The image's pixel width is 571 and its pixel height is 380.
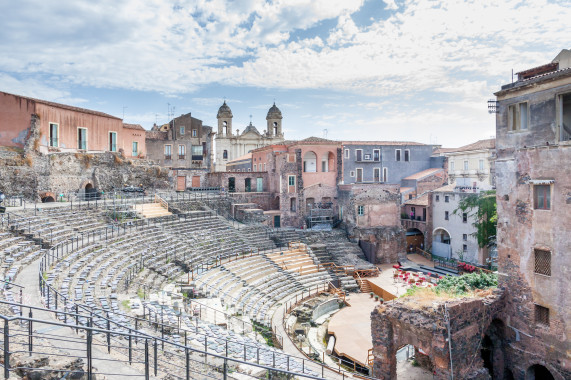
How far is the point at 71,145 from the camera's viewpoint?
1072 inches

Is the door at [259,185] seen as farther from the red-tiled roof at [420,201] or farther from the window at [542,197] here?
the window at [542,197]

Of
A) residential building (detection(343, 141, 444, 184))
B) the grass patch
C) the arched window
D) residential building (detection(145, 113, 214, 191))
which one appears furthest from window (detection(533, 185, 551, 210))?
residential building (detection(145, 113, 214, 191))

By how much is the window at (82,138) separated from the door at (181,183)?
10081 millimetres

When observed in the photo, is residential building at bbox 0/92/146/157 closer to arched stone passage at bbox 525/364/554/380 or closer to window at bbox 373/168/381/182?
window at bbox 373/168/381/182

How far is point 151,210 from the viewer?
26.7 meters

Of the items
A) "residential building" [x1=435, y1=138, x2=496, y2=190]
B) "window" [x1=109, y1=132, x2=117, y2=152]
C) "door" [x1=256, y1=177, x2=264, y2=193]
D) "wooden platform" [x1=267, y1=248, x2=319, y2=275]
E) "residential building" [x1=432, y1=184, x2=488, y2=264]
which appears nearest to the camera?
"wooden platform" [x1=267, y1=248, x2=319, y2=275]

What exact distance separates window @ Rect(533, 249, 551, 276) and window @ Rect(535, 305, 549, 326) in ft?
4.77

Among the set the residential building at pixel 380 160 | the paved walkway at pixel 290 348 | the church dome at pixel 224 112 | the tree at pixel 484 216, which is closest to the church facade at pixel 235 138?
the church dome at pixel 224 112

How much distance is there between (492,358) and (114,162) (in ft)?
90.9

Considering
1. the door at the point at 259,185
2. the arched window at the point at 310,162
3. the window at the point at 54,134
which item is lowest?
the door at the point at 259,185

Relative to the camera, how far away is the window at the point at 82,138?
2805 centimetres

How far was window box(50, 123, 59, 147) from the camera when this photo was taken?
25438 millimetres

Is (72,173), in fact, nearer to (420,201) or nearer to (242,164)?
(242,164)

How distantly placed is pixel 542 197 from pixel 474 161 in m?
28.2
